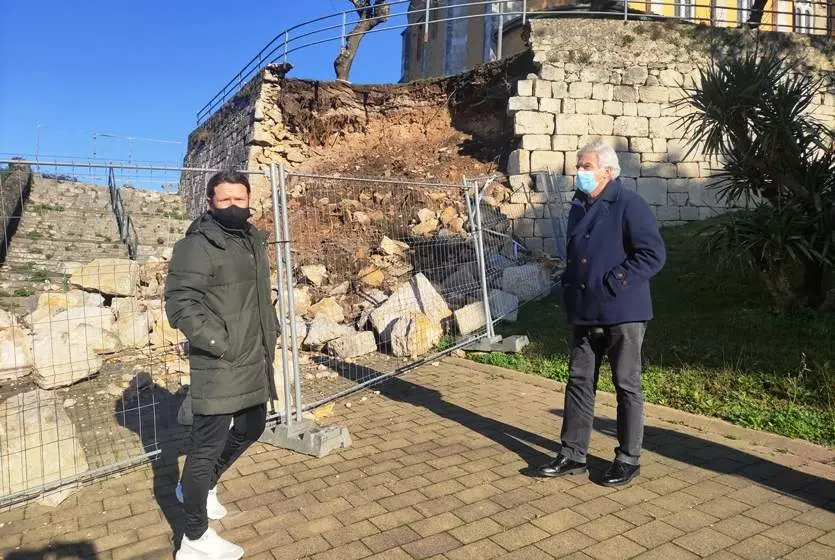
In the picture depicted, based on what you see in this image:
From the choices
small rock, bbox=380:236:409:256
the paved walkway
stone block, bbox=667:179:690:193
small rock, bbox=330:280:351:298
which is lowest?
the paved walkway

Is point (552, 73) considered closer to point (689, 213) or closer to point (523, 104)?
point (523, 104)

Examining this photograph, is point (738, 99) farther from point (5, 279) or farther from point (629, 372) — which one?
point (5, 279)

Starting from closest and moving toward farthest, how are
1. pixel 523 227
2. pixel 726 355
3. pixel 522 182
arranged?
pixel 726 355
pixel 523 227
pixel 522 182

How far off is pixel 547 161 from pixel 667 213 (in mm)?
2919

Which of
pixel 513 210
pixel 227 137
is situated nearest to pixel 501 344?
pixel 513 210

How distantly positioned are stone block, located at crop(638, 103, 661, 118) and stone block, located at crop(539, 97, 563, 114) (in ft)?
5.92

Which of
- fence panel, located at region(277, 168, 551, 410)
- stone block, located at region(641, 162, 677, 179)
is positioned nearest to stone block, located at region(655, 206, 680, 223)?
stone block, located at region(641, 162, 677, 179)

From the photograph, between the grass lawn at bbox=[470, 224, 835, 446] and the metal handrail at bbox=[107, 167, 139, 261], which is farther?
the metal handrail at bbox=[107, 167, 139, 261]

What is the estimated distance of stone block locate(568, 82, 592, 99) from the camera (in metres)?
12.8

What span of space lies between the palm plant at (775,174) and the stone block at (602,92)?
5.39 meters

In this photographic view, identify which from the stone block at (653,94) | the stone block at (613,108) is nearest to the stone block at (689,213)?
the stone block at (653,94)

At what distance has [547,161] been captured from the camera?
12.6 meters

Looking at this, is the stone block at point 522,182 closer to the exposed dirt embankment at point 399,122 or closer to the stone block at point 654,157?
the exposed dirt embankment at point 399,122

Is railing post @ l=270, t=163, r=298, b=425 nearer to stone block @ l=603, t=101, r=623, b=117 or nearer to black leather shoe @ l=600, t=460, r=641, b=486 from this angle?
black leather shoe @ l=600, t=460, r=641, b=486
